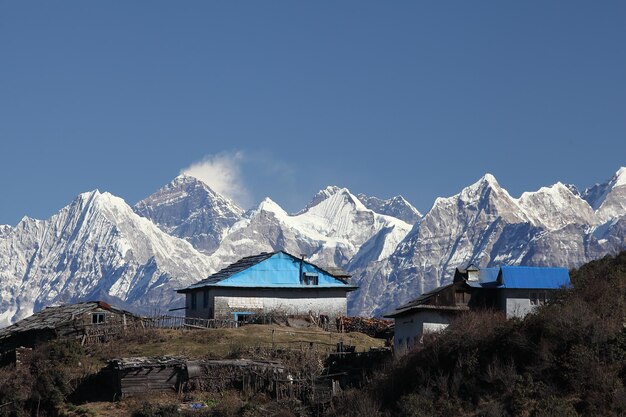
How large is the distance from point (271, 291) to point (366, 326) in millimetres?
7977

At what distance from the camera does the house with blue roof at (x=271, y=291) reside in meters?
90.1

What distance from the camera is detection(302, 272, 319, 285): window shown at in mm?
93312

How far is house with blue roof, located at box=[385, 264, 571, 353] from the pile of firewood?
9.01 metres

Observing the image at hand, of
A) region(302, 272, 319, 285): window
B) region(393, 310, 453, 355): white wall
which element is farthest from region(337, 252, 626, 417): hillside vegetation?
region(302, 272, 319, 285): window

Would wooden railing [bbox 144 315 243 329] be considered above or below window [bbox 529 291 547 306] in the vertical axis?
below

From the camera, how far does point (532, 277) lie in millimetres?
75250

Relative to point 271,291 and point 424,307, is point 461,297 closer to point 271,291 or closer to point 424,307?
point 424,307

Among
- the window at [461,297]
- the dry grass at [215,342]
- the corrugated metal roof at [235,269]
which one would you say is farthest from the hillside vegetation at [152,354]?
the corrugated metal roof at [235,269]

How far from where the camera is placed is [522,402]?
5069 centimetres

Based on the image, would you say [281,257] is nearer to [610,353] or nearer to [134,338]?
[134,338]

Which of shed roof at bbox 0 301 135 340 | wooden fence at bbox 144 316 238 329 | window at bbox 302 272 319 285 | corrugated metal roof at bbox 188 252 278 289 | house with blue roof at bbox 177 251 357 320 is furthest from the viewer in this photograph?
window at bbox 302 272 319 285

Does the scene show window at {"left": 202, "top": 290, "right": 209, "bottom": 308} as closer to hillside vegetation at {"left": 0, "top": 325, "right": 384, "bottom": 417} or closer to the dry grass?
hillside vegetation at {"left": 0, "top": 325, "right": 384, "bottom": 417}

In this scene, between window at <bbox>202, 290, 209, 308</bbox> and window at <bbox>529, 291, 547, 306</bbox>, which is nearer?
window at <bbox>529, 291, 547, 306</bbox>

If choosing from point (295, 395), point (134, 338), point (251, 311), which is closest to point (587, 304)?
point (295, 395)
